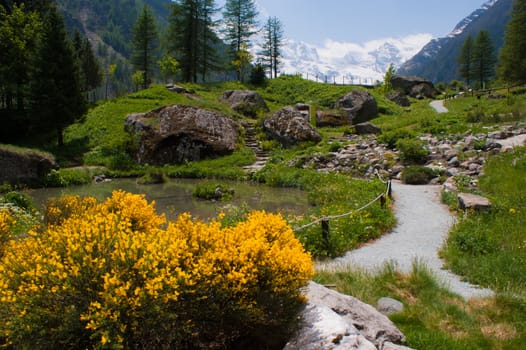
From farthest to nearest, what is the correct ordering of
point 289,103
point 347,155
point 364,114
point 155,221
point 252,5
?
1. point 252,5
2. point 289,103
3. point 364,114
4. point 347,155
5. point 155,221

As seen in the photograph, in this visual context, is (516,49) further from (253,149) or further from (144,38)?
(144,38)

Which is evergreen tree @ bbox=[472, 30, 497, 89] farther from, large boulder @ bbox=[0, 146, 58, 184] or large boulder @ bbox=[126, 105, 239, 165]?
large boulder @ bbox=[0, 146, 58, 184]

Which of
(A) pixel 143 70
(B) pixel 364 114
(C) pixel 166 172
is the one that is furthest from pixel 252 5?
(C) pixel 166 172

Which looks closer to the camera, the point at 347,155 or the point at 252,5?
the point at 347,155

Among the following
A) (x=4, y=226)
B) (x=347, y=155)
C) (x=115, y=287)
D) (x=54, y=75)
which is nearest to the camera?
(x=115, y=287)

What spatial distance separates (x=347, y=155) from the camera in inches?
845

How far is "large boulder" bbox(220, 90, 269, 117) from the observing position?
33.9m

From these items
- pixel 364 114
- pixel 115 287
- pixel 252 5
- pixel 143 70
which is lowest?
pixel 115 287

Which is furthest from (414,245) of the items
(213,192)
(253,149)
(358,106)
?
(358,106)

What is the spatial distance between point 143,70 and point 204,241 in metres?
61.4

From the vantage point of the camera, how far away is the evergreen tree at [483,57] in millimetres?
76250

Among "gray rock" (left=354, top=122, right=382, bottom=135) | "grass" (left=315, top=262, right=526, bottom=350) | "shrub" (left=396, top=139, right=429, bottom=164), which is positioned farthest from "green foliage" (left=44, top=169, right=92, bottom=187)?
"gray rock" (left=354, top=122, right=382, bottom=135)

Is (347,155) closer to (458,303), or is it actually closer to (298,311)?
(458,303)

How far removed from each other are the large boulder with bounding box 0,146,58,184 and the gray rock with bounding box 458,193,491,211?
1944 centimetres
